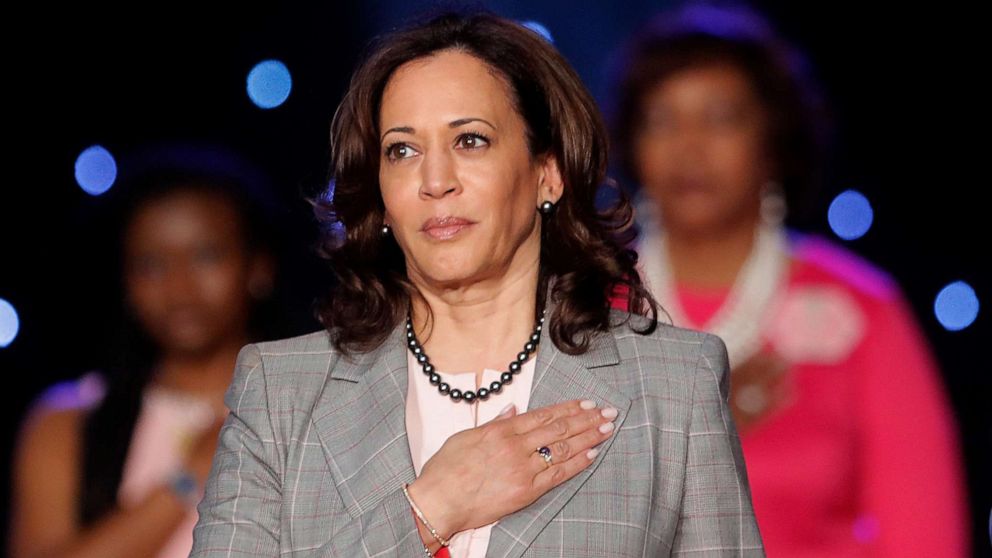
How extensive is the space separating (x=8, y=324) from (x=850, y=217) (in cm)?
250

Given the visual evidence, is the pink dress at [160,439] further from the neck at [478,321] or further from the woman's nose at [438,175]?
the woman's nose at [438,175]

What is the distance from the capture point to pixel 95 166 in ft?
13.0

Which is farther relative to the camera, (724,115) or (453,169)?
(724,115)

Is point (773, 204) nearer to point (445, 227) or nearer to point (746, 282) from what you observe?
point (746, 282)

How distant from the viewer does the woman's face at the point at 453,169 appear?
213cm

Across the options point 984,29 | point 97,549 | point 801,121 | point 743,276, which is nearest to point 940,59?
point 984,29

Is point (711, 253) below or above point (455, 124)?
below

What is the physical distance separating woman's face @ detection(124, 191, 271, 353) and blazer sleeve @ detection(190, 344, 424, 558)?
6.18ft

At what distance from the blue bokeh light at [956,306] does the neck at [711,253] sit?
566 millimetres

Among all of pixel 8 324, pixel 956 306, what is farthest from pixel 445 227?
pixel 8 324

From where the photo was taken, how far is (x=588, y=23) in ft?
12.7

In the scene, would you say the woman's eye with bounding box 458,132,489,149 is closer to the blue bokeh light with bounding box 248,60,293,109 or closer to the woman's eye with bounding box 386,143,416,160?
the woman's eye with bounding box 386,143,416,160

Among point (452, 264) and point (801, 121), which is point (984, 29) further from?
point (452, 264)

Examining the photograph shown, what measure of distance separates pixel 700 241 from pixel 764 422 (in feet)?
1.78
